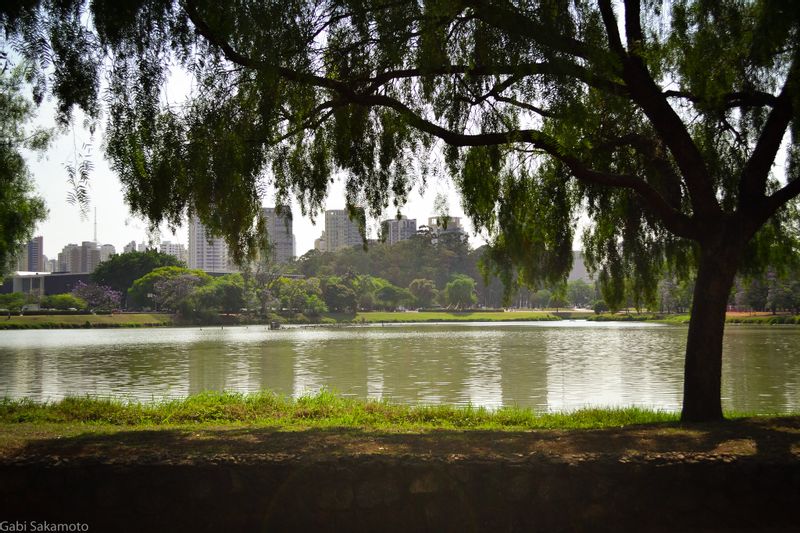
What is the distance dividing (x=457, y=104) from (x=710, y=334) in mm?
4242

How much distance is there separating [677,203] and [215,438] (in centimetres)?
697

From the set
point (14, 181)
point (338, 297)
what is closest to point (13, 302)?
point (338, 297)

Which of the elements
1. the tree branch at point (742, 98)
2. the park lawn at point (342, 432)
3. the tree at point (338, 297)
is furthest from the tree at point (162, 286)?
the tree branch at point (742, 98)

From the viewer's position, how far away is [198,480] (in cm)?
527

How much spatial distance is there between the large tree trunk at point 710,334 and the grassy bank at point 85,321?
65.6 metres

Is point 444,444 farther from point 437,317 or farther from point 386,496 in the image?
point 437,317

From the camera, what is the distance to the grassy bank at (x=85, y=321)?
64.7 m

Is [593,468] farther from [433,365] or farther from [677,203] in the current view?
[433,365]

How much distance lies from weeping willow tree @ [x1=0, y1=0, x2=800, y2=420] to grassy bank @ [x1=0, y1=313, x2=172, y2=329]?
6261 centimetres

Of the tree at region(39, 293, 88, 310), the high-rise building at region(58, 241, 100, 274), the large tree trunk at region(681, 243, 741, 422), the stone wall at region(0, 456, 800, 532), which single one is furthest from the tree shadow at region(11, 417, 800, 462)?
the high-rise building at region(58, 241, 100, 274)

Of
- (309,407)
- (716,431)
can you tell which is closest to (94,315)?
(309,407)

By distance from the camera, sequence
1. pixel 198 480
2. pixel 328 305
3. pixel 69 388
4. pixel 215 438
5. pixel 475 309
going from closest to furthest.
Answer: pixel 198 480 < pixel 215 438 < pixel 69 388 < pixel 328 305 < pixel 475 309

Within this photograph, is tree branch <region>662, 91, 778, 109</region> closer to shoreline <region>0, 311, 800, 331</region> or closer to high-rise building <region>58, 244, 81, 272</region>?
shoreline <region>0, 311, 800, 331</region>

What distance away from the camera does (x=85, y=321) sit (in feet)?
231
